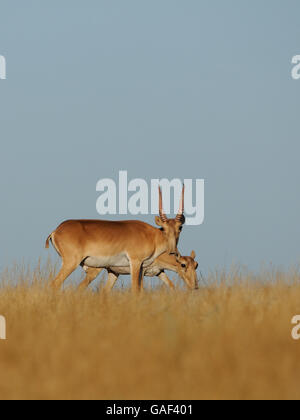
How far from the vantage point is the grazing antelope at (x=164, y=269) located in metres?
17.2

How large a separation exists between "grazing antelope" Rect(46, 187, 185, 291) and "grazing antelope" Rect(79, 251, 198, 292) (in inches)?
15.1

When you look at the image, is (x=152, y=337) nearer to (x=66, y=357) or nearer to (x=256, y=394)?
(x=66, y=357)

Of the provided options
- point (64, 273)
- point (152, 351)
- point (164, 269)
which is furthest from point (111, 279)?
point (152, 351)

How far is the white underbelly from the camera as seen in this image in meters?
16.0

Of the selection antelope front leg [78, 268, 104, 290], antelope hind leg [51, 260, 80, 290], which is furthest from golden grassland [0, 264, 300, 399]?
antelope front leg [78, 268, 104, 290]

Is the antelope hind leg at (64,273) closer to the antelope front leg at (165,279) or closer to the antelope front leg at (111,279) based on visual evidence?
the antelope front leg at (111,279)

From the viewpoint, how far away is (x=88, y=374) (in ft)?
23.2

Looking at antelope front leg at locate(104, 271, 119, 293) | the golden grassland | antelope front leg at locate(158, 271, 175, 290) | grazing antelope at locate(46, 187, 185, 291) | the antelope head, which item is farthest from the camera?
antelope front leg at locate(158, 271, 175, 290)

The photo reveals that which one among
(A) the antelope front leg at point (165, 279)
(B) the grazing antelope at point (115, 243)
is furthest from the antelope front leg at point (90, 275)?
(A) the antelope front leg at point (165, 279)

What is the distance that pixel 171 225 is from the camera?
17.0 m

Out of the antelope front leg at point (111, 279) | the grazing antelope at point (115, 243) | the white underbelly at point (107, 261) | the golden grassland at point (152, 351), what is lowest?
the golden grassland at point (152, 351)

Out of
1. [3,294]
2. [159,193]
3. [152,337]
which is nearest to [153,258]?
[159,193]

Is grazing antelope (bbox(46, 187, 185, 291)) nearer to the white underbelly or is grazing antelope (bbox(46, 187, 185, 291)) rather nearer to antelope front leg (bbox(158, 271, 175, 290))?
the white underbelly
